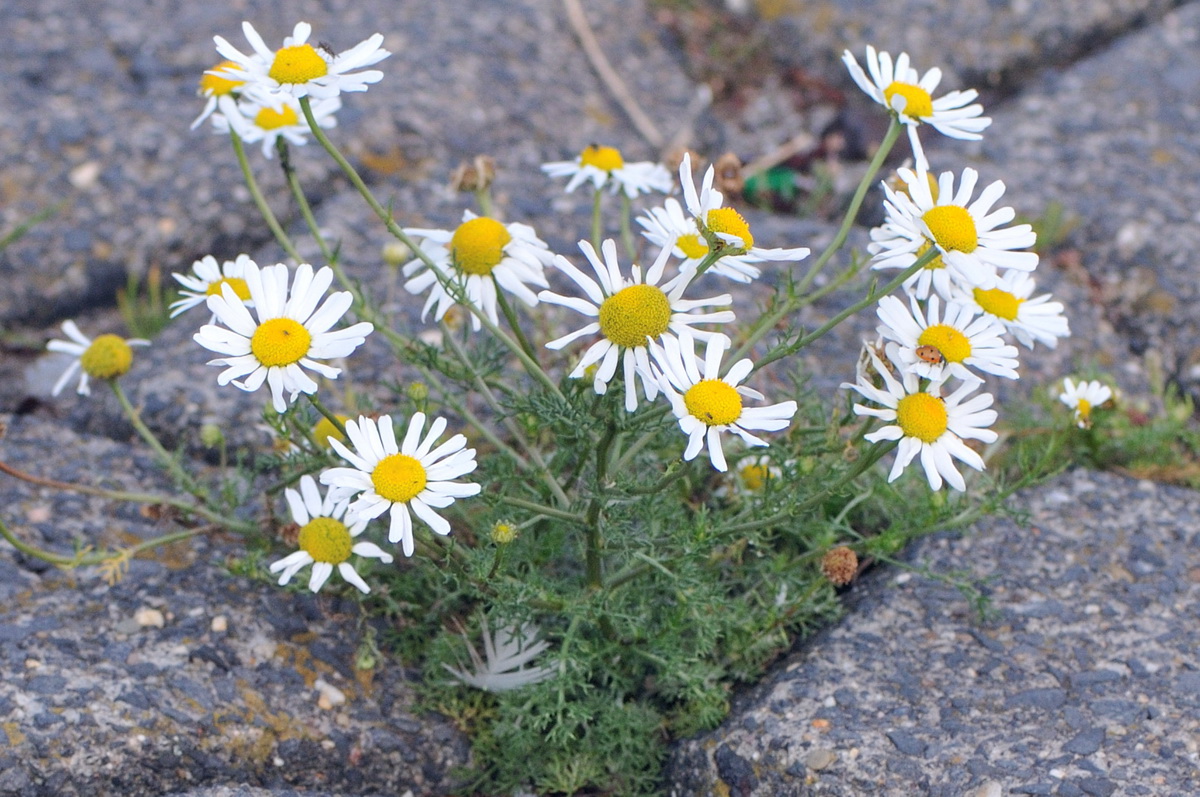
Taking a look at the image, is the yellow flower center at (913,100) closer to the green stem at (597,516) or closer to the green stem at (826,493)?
the green stem at (826,493)

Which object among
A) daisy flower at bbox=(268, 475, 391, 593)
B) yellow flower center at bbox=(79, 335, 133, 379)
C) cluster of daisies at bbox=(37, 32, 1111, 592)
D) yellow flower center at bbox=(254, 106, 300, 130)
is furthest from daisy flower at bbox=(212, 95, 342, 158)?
daisy flower at bbox=(268, 475, 391, 593)

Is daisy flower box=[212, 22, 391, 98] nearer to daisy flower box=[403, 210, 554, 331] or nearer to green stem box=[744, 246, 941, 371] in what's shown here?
daisy flower box=[403, 210, 554, 331]

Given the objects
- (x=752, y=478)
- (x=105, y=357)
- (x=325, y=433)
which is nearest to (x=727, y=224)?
(x=752, y=478)

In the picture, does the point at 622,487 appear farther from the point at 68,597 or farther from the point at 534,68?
the point at 534,68

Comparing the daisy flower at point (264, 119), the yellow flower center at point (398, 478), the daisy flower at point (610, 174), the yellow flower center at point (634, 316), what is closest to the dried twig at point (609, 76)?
the daisy flower at point (610, 174)

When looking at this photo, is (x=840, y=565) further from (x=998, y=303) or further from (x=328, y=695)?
(x=328, y=695)

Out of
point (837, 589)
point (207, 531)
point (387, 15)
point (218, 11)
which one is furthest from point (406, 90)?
point (837, 589)
